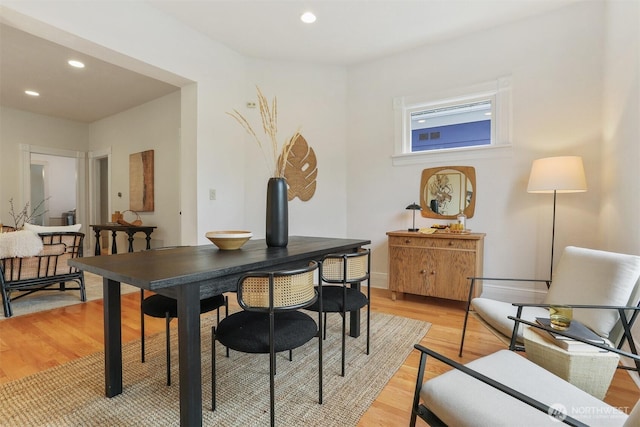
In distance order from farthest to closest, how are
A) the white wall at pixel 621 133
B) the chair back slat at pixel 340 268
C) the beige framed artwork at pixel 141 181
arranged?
1. the beige framed artwork at pixel 141 181
2. the white wall at pixel 621 133
3. the chair back slat at pixel 340 268

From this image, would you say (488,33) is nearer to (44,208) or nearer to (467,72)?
(467,72)

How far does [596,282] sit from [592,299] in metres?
0.10

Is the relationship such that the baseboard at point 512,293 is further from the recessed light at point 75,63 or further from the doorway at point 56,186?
the doorway at point 56,186

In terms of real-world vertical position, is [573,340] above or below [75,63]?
below

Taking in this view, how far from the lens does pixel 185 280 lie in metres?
1.19

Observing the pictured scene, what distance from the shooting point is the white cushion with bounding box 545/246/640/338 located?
1.67m

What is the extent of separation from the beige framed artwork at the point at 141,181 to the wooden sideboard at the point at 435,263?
4.11 m

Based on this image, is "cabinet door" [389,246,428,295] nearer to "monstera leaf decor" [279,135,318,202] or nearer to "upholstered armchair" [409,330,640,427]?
"monstera leaf decor" [279,135,318,202]

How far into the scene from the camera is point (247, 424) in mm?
1452

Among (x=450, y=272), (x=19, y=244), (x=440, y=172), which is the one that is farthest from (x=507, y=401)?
(x=19, y=244)

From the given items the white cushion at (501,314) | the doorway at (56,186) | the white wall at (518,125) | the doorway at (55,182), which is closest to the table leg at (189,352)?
the white cushion at (501,314)

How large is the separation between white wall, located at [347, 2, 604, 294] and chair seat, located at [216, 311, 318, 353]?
8.14ft

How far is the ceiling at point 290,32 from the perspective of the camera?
2.91m

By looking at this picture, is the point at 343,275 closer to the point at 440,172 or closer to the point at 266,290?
the point at 266,290
